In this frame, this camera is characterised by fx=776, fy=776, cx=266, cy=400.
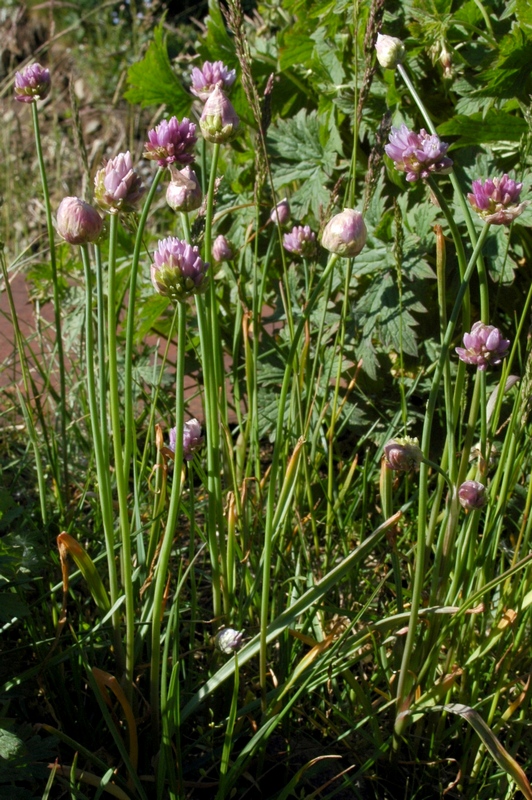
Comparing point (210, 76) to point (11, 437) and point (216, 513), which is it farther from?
point (11, 437)

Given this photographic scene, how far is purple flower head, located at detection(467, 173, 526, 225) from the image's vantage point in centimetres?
81

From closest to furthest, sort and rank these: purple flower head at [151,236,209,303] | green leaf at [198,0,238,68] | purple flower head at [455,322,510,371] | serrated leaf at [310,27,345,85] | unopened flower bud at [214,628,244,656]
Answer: purple flower head at [151,236,209,303] → purple flower head at [455,322,510,371] → unopened flower bud at [214,628,244,656] → serrated leaf at [310,27,345,85] → green leaf at [198,0,238,68]

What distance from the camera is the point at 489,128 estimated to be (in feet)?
4.35

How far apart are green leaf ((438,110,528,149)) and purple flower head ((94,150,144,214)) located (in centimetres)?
70

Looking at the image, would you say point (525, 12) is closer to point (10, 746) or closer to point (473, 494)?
point (473, 494)

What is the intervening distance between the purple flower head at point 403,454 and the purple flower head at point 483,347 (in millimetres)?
117

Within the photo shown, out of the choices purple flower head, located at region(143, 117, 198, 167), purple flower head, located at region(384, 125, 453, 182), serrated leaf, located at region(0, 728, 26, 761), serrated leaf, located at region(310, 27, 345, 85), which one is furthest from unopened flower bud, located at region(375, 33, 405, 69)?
serrated leaf, located at region(0, 728, 26, 761)

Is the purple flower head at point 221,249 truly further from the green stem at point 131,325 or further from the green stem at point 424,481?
the green stem at point 424,481

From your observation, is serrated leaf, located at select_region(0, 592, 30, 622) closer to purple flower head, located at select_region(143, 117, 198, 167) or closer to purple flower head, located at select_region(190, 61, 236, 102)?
purple flower head, located at select_region(143, 117, 198, 167)

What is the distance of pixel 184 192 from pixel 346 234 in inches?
7.1

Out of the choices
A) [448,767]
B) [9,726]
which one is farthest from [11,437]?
[448,767]

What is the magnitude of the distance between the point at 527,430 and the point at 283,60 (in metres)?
0.89

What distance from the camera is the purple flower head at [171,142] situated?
0.86 metres

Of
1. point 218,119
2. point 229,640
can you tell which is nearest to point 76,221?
point 218,119
